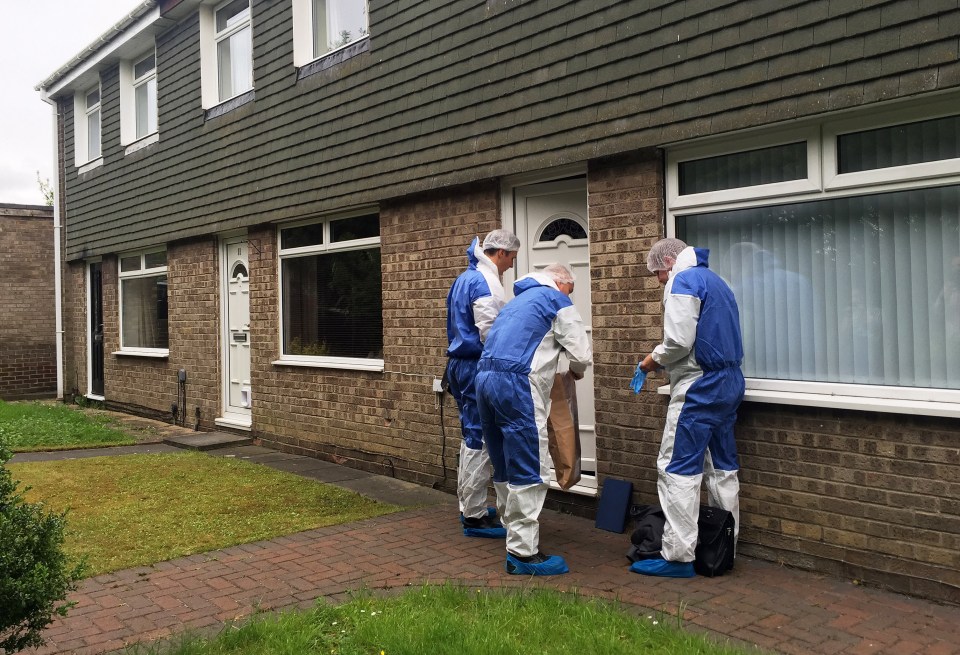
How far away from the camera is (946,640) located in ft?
13.1

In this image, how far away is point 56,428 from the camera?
1189cm

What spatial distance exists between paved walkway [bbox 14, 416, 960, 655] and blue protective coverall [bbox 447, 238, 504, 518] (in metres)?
0.34

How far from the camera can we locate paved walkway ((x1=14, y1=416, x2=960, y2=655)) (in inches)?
163

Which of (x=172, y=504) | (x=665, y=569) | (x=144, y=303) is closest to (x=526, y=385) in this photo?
(x=665, y=569)

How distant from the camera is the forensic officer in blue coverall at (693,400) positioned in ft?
16.4

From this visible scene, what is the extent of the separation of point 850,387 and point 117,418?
11.4m

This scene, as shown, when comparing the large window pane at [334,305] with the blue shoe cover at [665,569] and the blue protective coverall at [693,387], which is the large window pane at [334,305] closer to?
the blue protective coverall at [693,387]

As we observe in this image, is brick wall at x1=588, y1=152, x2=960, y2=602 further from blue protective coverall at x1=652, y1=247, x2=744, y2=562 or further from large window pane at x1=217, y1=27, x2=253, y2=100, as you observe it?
large window pane at x1=217, y1=27, x2=253, y2=100

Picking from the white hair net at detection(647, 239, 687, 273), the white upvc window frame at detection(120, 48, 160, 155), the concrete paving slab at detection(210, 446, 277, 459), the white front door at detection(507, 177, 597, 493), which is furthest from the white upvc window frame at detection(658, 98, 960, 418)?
the white upvc window frame at detection(120, 48, 160, 155)

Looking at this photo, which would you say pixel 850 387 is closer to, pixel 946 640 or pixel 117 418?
pixel 946 640

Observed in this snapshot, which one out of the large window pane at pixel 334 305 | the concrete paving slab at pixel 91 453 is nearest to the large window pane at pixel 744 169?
the large window pane at pixel 334 305

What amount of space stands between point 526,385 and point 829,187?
2.11 metres

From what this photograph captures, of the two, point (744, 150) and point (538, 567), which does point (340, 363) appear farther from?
point (744, 150)

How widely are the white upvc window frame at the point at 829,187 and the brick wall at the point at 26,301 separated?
1540 centimetres
